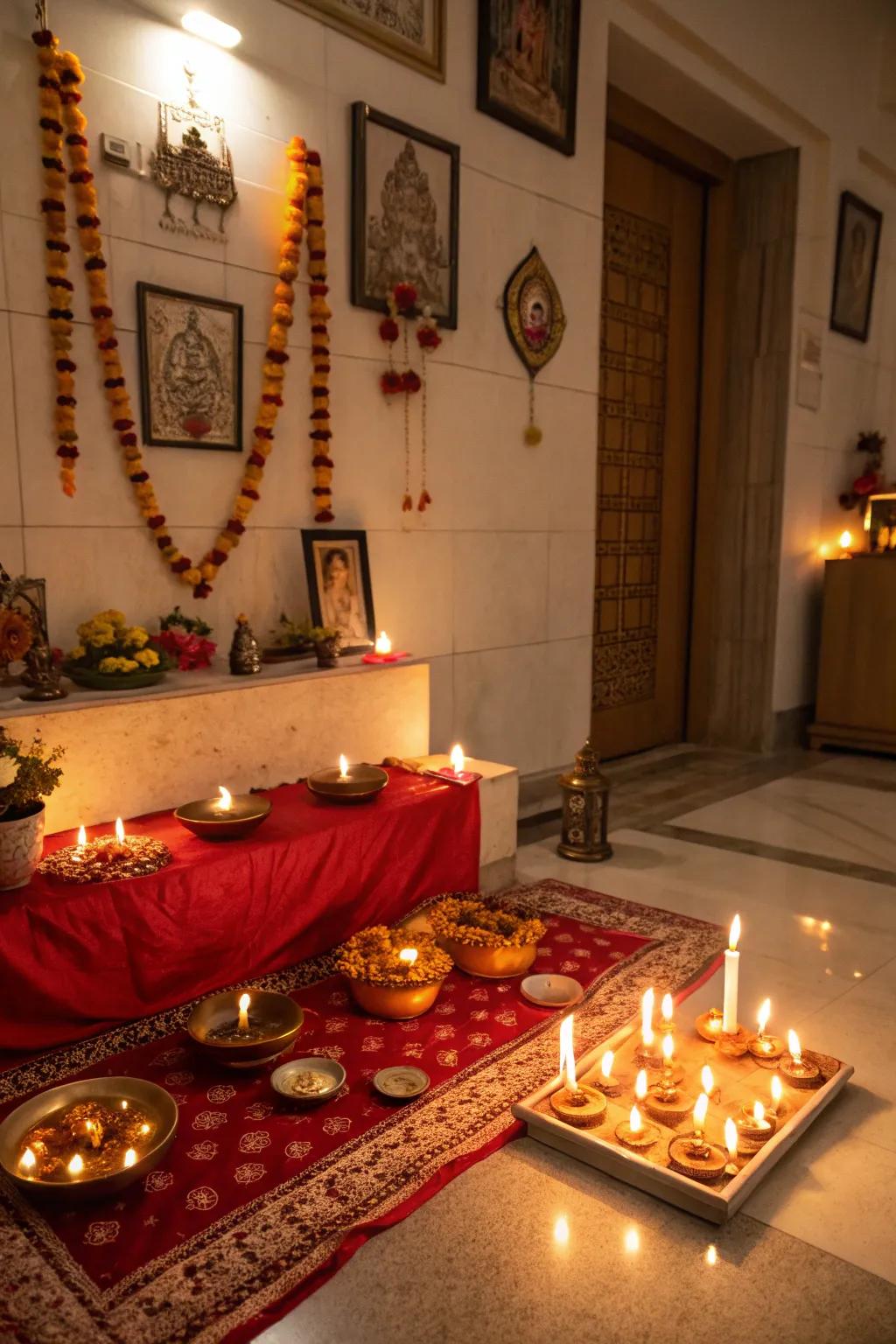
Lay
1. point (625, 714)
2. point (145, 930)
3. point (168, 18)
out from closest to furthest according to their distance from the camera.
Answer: point (145, 930), point (168, 18), point (625, 714)

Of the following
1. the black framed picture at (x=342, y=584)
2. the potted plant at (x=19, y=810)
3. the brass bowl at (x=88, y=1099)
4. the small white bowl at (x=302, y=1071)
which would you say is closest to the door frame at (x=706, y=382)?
the black framed picture at (x=342, y=584)

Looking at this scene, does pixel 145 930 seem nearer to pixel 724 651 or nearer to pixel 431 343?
pixel 431 343

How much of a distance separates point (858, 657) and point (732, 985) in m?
4.52

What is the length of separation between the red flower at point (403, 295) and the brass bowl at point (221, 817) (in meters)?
2.18

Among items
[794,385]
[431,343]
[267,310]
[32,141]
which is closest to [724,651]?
[794,385]

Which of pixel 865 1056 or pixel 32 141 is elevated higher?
pixel 32 141

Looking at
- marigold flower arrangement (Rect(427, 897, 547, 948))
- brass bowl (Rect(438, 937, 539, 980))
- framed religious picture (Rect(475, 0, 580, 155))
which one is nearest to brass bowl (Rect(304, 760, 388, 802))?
marigold flower arrangement (Rect(427, 897, 547, 948))

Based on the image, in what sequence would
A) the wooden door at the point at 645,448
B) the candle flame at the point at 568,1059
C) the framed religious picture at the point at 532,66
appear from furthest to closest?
the wooden door at the point at 645,448, the framed religious picture at the point at 532,66, the candle flame at the point at 568,1059

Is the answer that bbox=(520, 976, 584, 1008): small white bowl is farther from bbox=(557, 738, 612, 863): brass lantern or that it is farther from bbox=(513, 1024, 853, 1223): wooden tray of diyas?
bbox=(557, 738, 612, 863): brass lantern

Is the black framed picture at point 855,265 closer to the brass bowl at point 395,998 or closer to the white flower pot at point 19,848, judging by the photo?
the brass bowl at point 395,998

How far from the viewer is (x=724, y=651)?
22.1 feet

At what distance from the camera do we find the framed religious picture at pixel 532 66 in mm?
4340

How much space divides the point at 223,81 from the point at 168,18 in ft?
0.82

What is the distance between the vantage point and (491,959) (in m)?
2.96
